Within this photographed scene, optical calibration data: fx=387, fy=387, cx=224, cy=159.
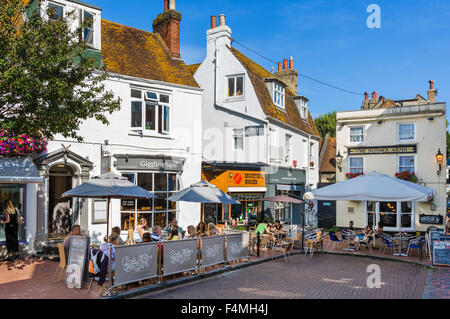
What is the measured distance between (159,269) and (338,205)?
15.6m

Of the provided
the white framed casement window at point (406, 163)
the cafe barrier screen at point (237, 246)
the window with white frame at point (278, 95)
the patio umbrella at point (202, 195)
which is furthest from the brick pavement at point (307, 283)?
the window with white frame at point (278, 95)

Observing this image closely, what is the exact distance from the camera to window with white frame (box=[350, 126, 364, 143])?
23156 millimetres

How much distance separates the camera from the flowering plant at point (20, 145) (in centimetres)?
1182

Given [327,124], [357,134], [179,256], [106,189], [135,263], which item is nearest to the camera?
[135,263]

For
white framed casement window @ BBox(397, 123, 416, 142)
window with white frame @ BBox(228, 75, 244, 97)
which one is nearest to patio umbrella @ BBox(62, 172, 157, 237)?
window with white frame @ BBox(228, 75, 244, 97)

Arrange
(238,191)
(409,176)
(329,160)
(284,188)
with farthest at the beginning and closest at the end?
(329,160), (284,188), (409,176), (238,191)

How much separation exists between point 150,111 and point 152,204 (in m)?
3.94

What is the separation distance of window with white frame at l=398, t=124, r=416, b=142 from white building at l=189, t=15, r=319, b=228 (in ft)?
20.2

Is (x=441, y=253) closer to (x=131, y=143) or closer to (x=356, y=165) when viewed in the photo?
(x=356, y=165)

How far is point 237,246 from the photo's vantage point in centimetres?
1263

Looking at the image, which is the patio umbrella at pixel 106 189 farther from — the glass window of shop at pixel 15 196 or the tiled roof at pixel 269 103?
the tiled roof at pixel 269 103

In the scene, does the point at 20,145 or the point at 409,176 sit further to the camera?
the point at 409,176
